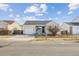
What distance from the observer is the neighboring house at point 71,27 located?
425cm

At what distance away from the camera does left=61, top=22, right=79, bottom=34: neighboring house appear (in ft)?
13.9

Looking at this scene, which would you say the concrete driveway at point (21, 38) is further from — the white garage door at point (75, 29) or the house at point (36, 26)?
the white garage door at point (75, 29)

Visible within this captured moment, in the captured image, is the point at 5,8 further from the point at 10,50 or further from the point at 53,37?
the point at 53,37

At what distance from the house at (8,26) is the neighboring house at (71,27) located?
856 millimetres

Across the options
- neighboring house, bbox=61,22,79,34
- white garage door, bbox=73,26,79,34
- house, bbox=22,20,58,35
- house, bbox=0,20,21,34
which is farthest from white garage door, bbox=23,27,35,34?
white garage door, bbox=73,26,79,34

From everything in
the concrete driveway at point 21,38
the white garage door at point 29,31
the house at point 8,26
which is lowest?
the concrete driveway at point 21,38

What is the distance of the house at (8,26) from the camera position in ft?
14.1

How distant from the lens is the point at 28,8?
428 cm

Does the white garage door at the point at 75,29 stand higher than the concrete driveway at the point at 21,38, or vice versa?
the white garage door at the point at 75,29

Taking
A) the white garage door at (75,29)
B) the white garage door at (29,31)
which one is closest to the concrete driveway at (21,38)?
the white garage door at (29,31)

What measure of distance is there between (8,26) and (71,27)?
118 centimetres

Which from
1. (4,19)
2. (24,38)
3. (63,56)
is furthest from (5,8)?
(63,56)

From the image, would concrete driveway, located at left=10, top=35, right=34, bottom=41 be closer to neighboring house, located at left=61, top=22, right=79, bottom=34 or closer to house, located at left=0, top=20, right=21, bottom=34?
house, located at left=0, top=20, right=21, bottom=34

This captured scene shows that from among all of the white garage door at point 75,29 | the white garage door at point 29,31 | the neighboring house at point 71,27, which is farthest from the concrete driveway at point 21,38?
the white garage door at point 75,29
